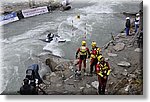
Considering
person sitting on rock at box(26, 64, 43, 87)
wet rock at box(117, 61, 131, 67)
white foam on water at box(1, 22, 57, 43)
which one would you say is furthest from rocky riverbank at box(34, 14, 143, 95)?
white foam on water at box(1, 22, 57, 43)

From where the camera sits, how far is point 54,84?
608 cm

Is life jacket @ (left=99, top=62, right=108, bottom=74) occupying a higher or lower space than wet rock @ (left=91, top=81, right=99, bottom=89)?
higher

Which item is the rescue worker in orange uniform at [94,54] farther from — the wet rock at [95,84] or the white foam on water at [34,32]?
the white foam on water at [34,32]

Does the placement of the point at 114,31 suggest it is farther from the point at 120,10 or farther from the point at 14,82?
the point at 14,82

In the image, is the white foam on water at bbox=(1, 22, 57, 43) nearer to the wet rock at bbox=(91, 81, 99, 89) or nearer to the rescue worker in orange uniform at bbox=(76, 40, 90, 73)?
the rescue worker in orange uniform at bbox=(76, 40, 90, 73)

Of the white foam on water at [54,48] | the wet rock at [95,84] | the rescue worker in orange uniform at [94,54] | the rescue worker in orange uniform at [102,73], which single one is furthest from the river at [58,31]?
the wet rock at [95,84]

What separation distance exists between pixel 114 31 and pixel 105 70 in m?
0.70

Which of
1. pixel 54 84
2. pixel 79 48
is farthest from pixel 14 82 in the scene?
pixel 79 48

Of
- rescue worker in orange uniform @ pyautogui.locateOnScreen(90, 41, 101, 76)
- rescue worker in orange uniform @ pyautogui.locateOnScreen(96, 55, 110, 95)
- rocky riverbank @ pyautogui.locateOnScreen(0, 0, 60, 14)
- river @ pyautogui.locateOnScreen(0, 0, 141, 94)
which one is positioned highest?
rocky riverbank @ pyautogui.locateOnScreen(0, 0, 60, 14)

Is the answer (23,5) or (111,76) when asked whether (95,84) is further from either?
(23,5)

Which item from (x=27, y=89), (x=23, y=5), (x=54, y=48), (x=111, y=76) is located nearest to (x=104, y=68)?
(x=111, y=76)

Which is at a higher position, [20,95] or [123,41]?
[123,41]

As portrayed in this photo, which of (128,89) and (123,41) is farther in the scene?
(123,41)

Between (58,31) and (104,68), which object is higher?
(58,31)
